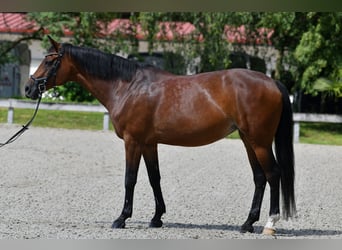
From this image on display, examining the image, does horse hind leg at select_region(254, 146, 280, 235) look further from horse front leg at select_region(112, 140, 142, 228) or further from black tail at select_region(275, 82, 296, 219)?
horse front leg at select_region(112, 140, 142, 228)

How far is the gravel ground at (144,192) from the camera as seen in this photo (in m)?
5.88

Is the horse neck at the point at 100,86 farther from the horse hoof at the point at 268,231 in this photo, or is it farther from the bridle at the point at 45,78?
the horse hoof at the point at 268,231

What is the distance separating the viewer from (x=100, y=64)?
593 centimetres

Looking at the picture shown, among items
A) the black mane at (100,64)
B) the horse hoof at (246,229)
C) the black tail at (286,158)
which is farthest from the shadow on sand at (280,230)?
the black mane at (100,64)

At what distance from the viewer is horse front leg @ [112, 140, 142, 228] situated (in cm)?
575

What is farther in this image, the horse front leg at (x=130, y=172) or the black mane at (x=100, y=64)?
the black mane at (x=100, y=64)

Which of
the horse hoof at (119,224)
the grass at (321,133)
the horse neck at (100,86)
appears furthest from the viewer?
the grass at (321,133)

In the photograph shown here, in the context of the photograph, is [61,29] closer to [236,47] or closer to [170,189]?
[236,47]

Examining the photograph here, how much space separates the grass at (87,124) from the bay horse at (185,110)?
8.35 m

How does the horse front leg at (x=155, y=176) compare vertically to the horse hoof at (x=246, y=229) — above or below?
above

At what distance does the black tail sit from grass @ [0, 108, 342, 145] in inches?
326

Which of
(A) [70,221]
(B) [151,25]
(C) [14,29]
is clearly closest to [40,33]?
(C) [14,29]

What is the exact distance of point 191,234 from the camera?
5648mm
